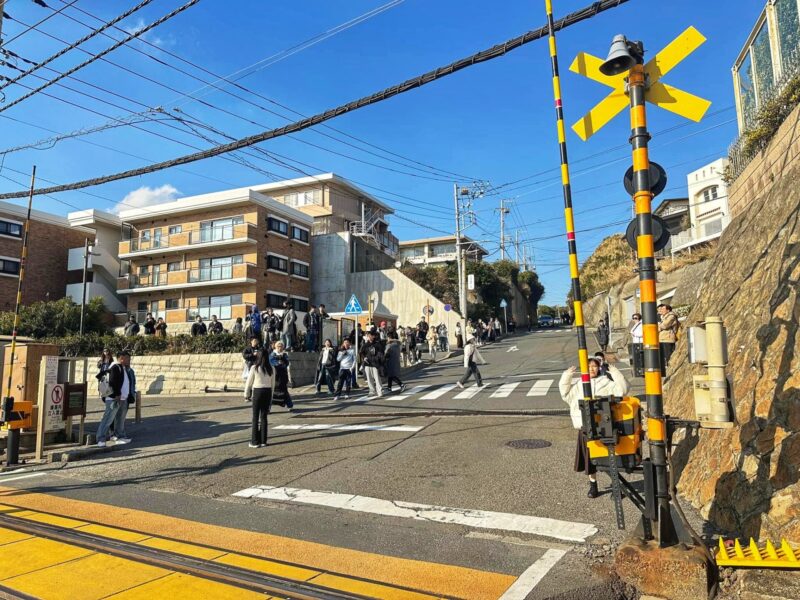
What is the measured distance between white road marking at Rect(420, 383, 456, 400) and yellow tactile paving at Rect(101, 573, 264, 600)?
33.4 feet

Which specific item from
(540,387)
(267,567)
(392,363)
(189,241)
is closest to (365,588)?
(267,567)

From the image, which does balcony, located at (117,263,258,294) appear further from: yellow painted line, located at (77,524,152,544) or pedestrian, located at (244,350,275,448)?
yellow painted line, located at (77,524,152,544)

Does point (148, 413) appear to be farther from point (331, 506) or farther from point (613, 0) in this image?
point (613, 0)

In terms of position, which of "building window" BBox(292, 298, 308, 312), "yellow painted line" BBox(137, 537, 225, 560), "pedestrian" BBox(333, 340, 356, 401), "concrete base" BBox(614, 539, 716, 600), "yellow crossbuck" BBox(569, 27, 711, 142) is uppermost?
"building window" BBox(292, 298, 308, 312)

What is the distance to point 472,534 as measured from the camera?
4750 millimetres

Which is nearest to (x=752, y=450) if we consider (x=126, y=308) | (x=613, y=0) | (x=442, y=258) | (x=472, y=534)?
(x=472, y=534)

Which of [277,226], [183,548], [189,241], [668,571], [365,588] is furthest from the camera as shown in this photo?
[277,226]

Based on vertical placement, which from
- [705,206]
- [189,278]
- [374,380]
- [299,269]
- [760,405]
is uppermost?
[705,206]

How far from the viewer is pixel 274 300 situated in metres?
33.6

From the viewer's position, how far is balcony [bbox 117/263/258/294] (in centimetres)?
3172

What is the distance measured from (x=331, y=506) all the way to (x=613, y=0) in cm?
802

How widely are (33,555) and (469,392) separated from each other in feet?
36.5

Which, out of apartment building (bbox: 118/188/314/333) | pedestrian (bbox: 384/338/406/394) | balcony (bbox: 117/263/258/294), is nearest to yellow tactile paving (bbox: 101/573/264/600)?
pedestrian (bbox: 384/338/406/394)

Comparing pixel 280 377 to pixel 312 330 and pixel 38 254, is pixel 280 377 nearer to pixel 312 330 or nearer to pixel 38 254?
pixel 312 330
